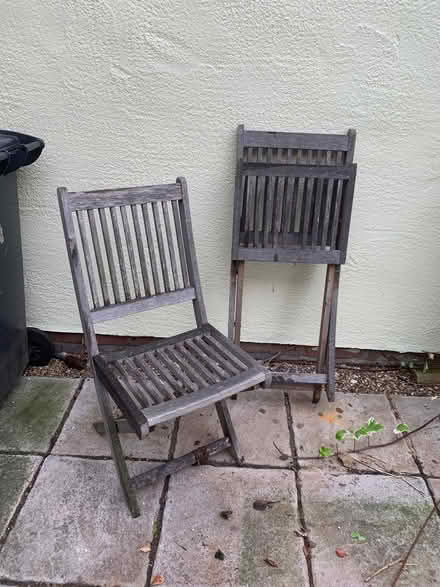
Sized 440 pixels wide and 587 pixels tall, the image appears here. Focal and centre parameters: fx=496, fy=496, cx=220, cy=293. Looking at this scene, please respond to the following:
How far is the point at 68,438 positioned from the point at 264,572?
115 cm

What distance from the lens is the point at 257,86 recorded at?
8.07 feet

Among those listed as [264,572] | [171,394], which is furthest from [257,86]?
[264,572]

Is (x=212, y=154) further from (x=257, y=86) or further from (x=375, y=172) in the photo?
(x=375, y=172)

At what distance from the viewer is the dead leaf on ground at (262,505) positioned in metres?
2.07

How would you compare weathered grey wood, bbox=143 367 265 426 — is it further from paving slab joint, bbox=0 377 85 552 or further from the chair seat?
paving slab joint, bbox=0 377 85 552

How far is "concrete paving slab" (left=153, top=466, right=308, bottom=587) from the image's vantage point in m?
1.81

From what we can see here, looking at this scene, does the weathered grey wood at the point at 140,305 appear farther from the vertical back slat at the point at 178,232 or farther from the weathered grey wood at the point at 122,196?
the weathered grey wood at the point at 122,196

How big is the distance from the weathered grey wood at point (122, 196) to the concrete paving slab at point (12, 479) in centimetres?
120

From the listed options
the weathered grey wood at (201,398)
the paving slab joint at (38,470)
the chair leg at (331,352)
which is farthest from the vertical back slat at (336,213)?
the paving slab joint at (38,470)

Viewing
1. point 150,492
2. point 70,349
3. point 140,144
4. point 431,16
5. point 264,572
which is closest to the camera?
point 264,572

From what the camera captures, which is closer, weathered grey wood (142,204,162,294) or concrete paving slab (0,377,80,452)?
weathered grey wood (142,204,162,294)

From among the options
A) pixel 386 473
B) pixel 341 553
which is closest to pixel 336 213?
pixel 386 473

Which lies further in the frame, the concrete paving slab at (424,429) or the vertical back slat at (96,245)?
the concrete paving slab at (424,429)

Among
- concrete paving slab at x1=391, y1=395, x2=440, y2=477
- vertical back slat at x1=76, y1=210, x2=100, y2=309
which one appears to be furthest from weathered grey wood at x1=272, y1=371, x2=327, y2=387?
vertical back slat at x1=76, y1=210, x2=100, y2=309
